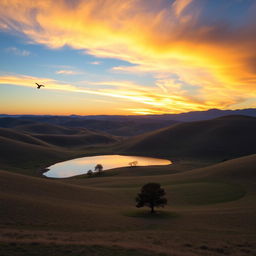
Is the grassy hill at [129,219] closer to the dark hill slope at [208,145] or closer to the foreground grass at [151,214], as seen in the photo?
the foreground grass at [151,214]

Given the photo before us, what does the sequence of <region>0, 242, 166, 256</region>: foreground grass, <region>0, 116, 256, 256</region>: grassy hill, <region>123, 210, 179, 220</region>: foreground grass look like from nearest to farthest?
<region>0, 242, 166, 256</region>: foreground grass
<region>0, 116, 256, 256</region>: grassy hill
<region>123, 210, 179, 220</region>: foreground grass

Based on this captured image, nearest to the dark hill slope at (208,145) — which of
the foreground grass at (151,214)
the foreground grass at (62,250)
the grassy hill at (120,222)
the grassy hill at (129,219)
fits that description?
the grassy hill at (129,219)

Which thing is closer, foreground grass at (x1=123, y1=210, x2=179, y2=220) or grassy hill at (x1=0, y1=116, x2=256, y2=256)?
grassy hill at (x1=0, y1=116, x2=256, y2=256)

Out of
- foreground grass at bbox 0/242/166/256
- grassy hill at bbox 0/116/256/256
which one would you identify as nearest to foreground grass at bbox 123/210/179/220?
grassy hill at bbox 0/116/256/256

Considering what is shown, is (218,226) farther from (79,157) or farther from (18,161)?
(79,157)

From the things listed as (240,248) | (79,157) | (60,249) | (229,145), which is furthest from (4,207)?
(229,145)

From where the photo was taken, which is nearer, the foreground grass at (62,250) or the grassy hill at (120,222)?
the foreground grass at (62,250)

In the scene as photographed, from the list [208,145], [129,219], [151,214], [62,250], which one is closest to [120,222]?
[129,219]

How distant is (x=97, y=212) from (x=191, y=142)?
164m

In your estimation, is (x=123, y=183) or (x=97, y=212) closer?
(x=97, y=212)

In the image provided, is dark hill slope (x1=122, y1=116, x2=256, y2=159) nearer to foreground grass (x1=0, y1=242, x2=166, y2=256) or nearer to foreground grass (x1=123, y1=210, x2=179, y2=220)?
foreground grass (x1=123, y1=210, x2=179, y2=220)

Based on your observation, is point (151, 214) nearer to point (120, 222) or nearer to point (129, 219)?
point (129, 219)

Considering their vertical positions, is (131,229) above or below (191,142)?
below

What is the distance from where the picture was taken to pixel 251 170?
203 feet
